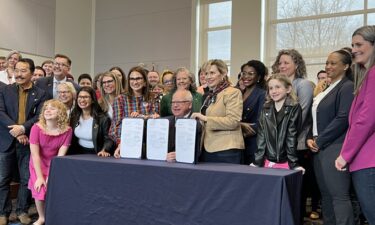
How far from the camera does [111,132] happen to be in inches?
120

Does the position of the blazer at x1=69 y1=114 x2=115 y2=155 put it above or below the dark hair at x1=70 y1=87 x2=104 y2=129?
below

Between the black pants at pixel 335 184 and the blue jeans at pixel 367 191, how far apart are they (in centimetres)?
42

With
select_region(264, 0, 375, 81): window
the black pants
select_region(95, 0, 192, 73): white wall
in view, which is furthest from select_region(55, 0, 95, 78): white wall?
the black pants

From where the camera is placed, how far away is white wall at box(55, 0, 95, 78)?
29.6 ft

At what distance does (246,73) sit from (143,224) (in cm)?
151

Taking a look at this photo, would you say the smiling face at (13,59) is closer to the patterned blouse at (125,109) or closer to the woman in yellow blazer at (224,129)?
the patterned blouse at (125,109)

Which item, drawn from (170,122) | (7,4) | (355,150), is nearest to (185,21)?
(7,4)

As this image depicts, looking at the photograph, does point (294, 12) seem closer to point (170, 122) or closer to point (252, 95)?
point (252, 95)

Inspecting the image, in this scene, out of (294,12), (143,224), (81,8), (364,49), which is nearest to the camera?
(364,49)

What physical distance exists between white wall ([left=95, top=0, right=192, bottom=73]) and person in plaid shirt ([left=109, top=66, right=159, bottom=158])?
5475 mm

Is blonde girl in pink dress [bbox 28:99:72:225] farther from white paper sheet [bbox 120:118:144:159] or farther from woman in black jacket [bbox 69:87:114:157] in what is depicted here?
white paper sheet [bbox 120:118:144:159]

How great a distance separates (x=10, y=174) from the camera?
328 centimetres

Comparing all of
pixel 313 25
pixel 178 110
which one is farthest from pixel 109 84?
pixel 313 25

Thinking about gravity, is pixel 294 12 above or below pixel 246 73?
above
